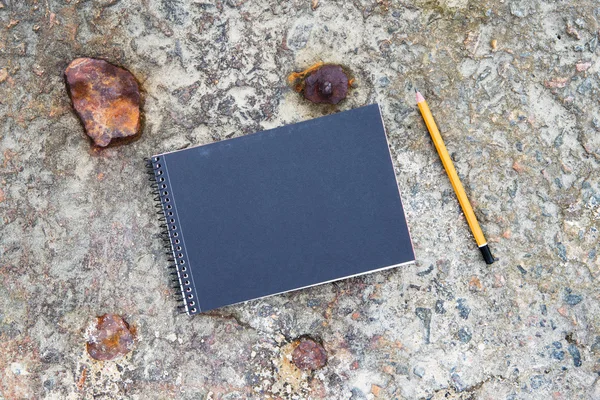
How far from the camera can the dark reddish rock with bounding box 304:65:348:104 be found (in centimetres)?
139

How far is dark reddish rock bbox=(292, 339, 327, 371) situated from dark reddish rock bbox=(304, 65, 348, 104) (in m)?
0.61

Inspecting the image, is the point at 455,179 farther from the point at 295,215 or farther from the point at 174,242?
the point at 174,242

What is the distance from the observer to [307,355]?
1414 mm

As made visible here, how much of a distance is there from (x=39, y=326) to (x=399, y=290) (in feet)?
3.03

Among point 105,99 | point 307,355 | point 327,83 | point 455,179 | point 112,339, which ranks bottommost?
point 307,355

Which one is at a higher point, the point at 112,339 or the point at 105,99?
the point at 105,99

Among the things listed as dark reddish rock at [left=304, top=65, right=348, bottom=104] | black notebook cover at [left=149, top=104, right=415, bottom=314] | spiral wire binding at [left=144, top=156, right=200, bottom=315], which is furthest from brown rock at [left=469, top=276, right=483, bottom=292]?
spiral wire binding at [left=144, top=156, right=200, bottom=315]

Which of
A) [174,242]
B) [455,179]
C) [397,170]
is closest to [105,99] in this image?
[174,242]

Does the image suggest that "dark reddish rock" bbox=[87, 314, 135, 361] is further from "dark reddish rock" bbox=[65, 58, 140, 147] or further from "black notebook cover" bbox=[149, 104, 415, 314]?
"dark reddish rock" bbox=[65, 58, 140, 147]

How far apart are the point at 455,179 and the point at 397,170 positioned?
144 mm

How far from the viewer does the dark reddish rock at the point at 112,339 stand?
1.42 metres

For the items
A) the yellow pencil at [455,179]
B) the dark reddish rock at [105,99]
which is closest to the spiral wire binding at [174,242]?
the dark reddish rock at [105,99]

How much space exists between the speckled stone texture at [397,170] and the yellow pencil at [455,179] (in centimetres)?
3

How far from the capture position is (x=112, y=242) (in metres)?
1.43
